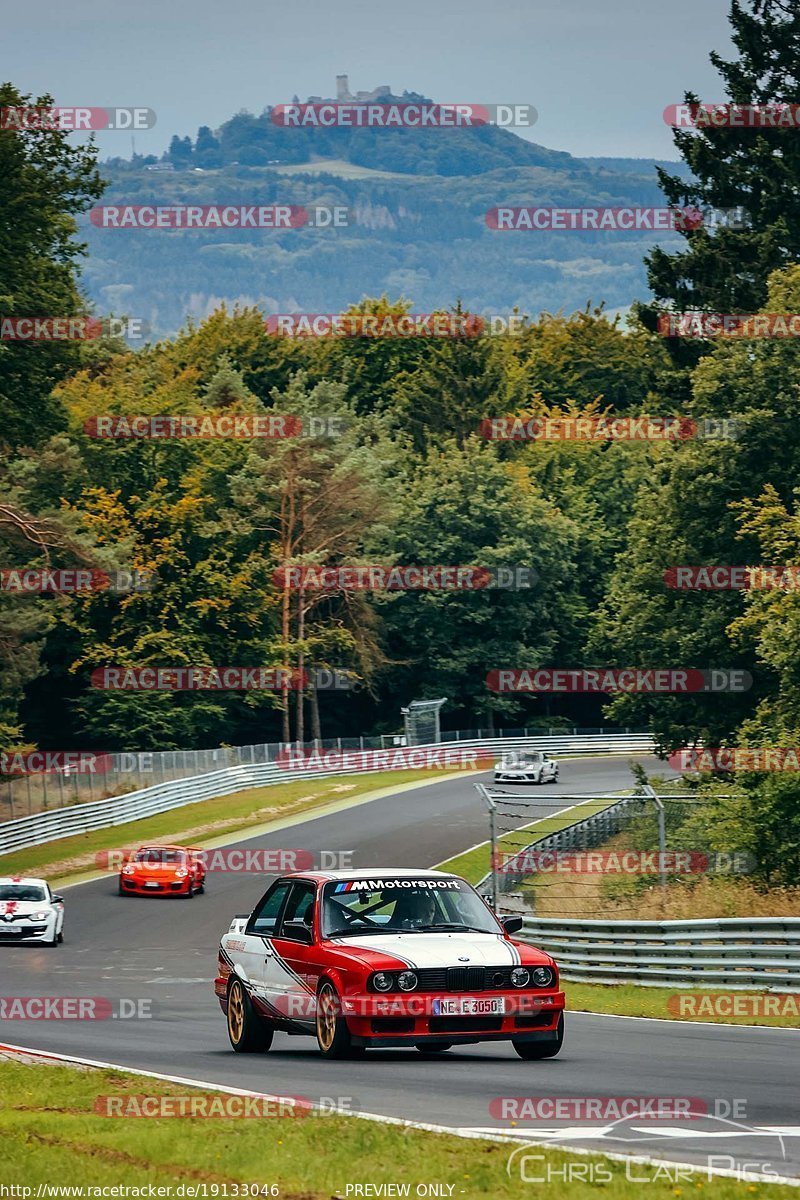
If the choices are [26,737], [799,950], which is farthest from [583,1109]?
[26,737]

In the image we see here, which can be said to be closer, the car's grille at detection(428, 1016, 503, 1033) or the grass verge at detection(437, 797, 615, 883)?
the car's grille at detection(428, 1016, 503, 1033)

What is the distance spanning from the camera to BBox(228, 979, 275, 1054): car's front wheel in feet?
50.5

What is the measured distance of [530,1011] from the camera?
13742 mm

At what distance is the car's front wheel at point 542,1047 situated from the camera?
14.1 m

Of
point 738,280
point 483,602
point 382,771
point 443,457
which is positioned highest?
point 738,280

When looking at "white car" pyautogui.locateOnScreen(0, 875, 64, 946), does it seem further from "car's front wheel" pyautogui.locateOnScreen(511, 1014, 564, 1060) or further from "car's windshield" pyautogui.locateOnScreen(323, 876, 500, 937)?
"car's front wheel" pyautogui.locateOnScreen(511, 1014, 564, 1060)

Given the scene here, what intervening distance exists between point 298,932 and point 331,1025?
1.02 metres

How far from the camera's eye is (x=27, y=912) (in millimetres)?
33344

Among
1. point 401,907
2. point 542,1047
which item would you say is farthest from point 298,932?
point 542,1047

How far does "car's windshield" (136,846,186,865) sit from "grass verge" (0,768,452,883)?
4797mm

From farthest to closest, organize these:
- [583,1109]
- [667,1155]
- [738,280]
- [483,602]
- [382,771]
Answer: [483,602] → [382,771] → [738,280] → [583,1109] → [667,1155]

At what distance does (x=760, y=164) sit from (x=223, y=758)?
27.8 metres

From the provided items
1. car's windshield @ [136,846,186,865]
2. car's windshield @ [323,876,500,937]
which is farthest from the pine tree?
car's windshield @ [323,876,500,937]

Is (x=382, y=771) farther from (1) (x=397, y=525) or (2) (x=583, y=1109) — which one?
(2) (x=583, y=1109)
